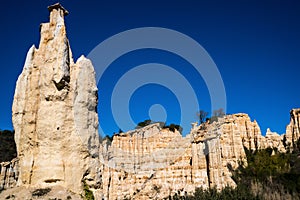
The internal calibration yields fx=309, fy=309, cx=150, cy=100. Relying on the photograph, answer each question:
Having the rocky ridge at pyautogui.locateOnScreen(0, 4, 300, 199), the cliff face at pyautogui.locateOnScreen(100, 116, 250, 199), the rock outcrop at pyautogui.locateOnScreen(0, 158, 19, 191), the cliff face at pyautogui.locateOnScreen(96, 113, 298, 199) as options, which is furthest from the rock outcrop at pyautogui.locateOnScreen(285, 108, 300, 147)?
the rock outcrop at pyautogui.locateOnScreen(0, 158, 19, 191)

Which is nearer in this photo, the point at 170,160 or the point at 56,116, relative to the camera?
the point at 56,116

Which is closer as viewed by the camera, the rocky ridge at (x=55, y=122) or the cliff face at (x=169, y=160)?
the rocky ridge at (x=55, y=122)

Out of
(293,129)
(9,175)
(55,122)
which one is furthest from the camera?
(293,129)

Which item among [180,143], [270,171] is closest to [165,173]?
[180,143]

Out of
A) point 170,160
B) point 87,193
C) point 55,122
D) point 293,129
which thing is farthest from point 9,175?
point 293,129

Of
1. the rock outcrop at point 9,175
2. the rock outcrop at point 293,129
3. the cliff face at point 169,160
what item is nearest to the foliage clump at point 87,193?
Answer: the rock outcrop at point 9,175

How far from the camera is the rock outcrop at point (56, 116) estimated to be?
10.7m

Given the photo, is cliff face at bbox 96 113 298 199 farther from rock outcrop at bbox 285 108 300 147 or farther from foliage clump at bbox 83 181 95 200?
foliage clump at bbox 83 181 95 200

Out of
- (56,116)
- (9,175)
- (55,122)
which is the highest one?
(56,116)

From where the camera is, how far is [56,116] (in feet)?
35.9

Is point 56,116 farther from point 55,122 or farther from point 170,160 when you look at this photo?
point 170,160

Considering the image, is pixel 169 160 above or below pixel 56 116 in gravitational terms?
above

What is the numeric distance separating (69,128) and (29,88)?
2328 mm

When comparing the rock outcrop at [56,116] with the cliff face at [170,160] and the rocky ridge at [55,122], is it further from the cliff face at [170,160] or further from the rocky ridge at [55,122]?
the cliff face at [170,160]
